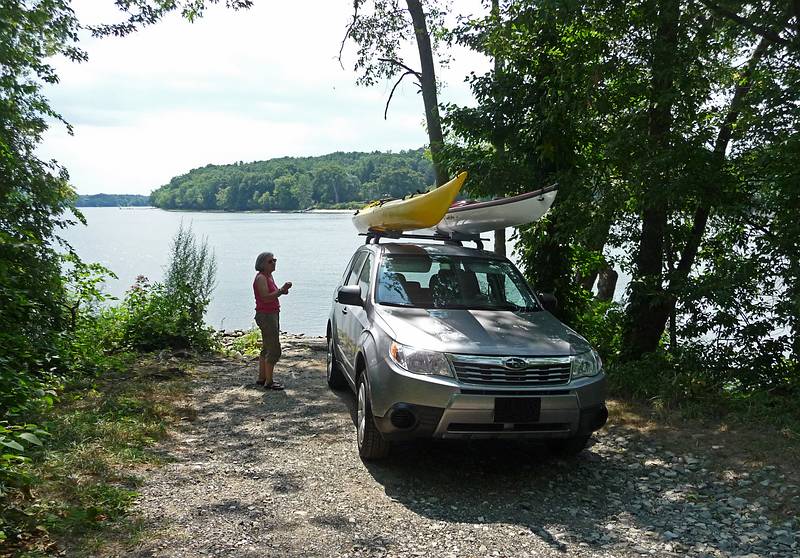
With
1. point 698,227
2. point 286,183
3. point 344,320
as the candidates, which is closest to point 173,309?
point 344,320

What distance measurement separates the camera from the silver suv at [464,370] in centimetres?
509

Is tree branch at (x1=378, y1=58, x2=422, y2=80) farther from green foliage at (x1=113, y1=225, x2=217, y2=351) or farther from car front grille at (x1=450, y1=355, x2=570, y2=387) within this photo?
car front grille at (x1=450, y1=355, x2=570, y2=387)

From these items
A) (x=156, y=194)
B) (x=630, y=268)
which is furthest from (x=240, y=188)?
(x=630, y=268)

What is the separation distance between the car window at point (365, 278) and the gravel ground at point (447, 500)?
143 centimetres

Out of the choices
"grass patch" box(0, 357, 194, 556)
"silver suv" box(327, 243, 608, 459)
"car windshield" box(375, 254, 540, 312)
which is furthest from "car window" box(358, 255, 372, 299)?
"grass patch" box(0, 357, 194, 556)

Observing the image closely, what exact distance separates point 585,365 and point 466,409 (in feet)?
3.77

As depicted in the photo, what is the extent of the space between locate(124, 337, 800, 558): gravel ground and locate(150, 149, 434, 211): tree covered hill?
44273 mm

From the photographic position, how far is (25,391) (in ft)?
19.2

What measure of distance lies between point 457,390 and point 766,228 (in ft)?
15.8

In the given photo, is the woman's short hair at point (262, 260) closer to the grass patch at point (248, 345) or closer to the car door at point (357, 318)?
the car door at point (357, 318)

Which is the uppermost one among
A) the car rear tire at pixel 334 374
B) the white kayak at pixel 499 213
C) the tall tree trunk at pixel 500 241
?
the white kayak at pixel 499 213

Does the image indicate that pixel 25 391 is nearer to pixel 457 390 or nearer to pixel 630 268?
pixel 457 390

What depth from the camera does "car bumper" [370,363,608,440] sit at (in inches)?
199

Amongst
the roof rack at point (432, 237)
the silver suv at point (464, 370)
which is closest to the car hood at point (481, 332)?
the silver suv at point (464, 370)
